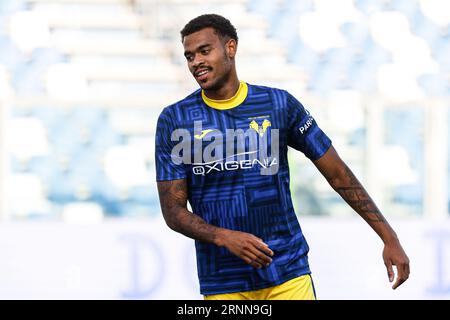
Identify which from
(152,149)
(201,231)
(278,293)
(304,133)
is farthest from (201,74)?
(152,149)

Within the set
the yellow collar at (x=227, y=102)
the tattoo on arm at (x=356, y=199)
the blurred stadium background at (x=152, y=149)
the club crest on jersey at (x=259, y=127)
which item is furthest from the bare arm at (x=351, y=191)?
the blurred stadium background at (x=152, y=149)

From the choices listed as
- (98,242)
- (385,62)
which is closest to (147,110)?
(98,242)

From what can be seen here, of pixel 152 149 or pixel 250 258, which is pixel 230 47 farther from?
pixel 152 149

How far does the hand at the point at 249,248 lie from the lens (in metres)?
3.18

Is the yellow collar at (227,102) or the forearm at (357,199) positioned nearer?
the yellow collar at (227,102)

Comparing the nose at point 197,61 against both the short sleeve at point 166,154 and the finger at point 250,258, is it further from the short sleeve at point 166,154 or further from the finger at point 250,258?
the finger at point 250,258

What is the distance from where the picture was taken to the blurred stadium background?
659 cm

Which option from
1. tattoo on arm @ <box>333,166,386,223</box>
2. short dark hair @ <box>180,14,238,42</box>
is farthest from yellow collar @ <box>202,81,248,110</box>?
tattoo on arm @ <box>333,166,386,223</box>

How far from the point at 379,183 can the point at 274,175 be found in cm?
385

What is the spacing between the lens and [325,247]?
661cm

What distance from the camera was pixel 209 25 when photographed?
3443 millimetres

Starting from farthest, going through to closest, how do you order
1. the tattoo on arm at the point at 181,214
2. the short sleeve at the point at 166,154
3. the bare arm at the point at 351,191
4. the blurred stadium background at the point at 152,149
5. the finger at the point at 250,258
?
the blurred stadium background at the point at 152,149
the bare arm at the point at 351,191
the short sleeve at the point at 166,154
the tattoo on arm at the point at 181,214
the finger at the point at 250,258

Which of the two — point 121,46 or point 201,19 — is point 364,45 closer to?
point 121,46

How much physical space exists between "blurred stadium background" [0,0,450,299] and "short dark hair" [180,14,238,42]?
10.5 ft
